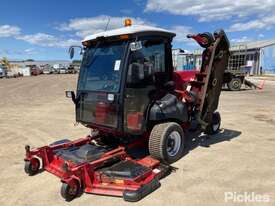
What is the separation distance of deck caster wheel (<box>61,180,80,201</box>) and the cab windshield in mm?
1620

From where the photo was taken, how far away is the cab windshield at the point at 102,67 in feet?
17.0

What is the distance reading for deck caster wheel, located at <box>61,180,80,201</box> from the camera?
434cm

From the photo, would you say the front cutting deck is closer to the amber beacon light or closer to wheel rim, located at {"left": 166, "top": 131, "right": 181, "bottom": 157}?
wheel rim, located at {"left": 166, "top": 131, "right": 181, "bottom": 157}

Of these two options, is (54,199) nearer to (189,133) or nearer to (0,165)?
(0,165)

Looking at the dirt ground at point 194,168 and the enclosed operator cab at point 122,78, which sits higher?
the enclosed operator cab at point 122,78

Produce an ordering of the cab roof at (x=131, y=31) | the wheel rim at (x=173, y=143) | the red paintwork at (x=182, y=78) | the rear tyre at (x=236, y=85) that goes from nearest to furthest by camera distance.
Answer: the cab roof at (x=131, y=31), the wheel rim at (x=173, y=143), the red paintwork at (x=182, y=78), the rear tyre at (x=236, y=85)

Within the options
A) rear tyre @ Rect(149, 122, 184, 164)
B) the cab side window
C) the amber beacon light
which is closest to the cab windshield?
the cab side window

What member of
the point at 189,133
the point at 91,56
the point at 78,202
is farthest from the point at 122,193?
the point at 189,133

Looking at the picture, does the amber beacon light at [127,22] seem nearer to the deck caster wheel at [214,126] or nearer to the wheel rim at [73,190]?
the wheel rim at [73,190]

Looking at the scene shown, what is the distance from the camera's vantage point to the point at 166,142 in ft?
17.9

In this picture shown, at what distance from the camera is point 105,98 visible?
527 centimetres

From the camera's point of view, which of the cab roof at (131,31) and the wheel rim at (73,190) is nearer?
the wheel rim at (73,190)

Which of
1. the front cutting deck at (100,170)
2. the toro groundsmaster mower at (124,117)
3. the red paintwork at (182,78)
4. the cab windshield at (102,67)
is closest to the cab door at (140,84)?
the toro groundsmaster mower at (124,117)

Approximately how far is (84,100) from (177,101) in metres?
1.75
